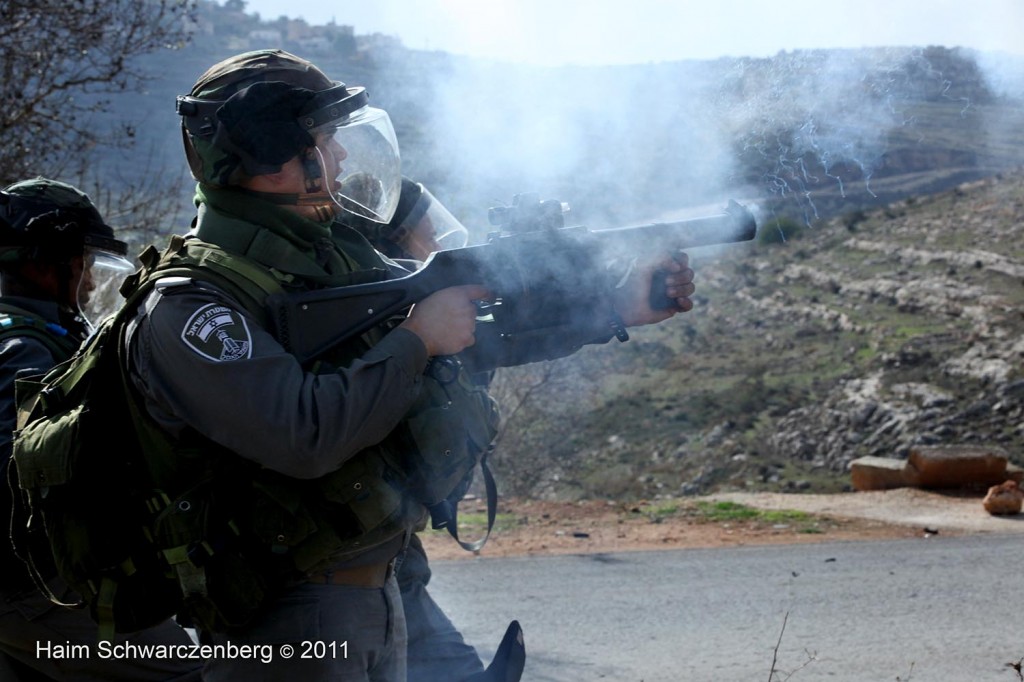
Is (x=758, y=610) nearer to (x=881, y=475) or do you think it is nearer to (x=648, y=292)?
(x=648, y=292)

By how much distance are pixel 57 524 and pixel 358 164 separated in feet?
3.61

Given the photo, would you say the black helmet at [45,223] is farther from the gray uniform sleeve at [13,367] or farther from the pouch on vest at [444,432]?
the pouch on vest at [444,432]

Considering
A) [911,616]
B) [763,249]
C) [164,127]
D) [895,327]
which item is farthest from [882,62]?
[164,127]

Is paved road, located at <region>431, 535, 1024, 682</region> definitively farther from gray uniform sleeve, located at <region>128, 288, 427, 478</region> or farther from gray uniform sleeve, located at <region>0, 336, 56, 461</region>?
gray uniform sleeve, located at <region>0, 336, 56, 461</region>

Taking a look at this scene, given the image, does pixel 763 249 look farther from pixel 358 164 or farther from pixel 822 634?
pixel 358 164

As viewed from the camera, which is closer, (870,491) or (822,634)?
(822,634)

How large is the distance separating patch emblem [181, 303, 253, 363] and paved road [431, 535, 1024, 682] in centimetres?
319

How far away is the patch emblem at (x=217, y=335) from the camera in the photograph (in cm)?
210

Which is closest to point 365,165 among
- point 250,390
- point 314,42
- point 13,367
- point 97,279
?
point 250,390

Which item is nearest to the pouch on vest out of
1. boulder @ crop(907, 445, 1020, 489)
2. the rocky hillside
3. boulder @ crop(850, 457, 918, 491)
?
boulder @ crop(907, 445, 1020, 489)

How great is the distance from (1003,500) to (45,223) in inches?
337

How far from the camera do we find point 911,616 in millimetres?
6480

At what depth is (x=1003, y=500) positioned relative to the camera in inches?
376

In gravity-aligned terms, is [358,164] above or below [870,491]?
above
